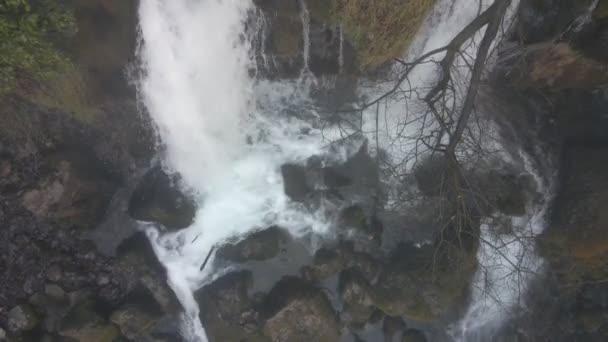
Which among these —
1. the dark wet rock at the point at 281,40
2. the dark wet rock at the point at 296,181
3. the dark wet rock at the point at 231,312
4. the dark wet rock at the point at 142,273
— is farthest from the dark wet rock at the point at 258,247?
the dark wet rock at the point at 281,40

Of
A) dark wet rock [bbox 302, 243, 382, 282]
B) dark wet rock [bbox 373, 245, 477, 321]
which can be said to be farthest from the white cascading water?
dark wet rock [bbox 373, 245, 477, 321]

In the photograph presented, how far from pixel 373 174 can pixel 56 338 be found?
8009mm

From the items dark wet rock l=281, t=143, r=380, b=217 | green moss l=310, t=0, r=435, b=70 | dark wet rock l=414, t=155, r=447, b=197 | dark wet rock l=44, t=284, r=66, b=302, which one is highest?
green moss l=310, t=0, r=435, b=70

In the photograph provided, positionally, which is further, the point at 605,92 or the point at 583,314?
the point at 583,314

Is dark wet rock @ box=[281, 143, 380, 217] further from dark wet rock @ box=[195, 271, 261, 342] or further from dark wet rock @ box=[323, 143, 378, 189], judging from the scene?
dark wet rock @ box=[195, 271, 261, 342]

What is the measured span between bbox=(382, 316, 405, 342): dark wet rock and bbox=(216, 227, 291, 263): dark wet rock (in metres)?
3.19

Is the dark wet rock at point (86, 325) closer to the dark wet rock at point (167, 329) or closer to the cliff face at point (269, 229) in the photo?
the cliff face at point (269, 229)

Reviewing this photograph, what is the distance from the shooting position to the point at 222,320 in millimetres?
7828

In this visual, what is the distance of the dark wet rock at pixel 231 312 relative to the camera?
779 centimetres

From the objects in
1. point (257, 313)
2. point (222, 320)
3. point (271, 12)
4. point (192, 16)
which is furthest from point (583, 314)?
point (192, 16)

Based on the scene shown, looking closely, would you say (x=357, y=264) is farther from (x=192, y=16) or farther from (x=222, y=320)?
(x=192, y=16)

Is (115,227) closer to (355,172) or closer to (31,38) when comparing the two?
(31,38)

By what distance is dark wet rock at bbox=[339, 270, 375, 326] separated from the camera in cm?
782

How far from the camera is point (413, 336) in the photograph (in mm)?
8188
